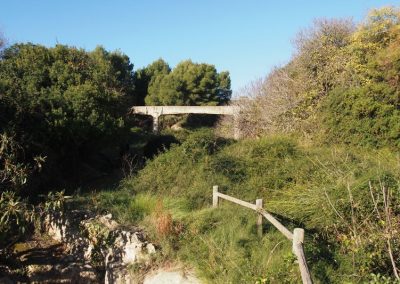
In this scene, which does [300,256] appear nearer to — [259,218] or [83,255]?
[259,218]

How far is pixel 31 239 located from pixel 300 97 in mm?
12242

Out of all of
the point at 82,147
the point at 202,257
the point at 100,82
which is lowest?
the point at 202,257

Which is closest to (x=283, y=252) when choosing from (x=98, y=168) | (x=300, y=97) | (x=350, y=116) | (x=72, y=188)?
(x=72, y=188)

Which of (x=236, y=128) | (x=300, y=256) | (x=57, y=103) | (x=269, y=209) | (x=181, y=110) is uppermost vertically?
(x=181, y=110)

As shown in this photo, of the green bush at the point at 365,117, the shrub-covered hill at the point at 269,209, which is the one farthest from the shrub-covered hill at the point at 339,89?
the shrub-covered hill at the point at 269,209

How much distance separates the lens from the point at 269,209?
7.30 metres

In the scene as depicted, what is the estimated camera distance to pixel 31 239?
8.33m

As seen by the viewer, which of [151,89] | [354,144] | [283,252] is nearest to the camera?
[283,252]

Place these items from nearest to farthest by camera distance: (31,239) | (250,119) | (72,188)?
(31,239), (72,188), (250,119)

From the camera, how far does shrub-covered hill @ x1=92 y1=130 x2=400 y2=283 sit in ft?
16.2

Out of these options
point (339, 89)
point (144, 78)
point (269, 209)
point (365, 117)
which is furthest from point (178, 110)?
point (269, 209)

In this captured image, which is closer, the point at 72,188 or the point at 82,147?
the point at 72,188

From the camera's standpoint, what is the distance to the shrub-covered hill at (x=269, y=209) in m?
4.93

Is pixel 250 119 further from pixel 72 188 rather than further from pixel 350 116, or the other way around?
pixel 72 188
